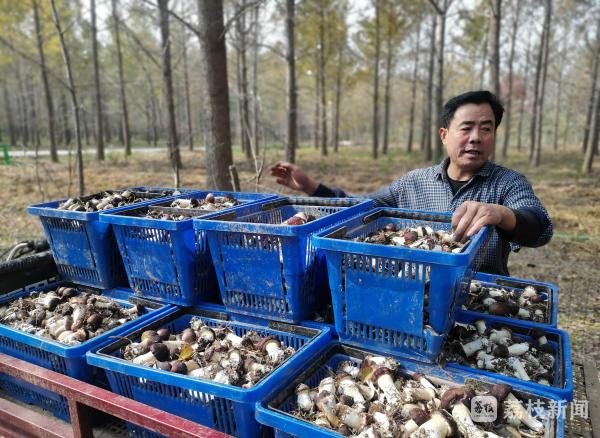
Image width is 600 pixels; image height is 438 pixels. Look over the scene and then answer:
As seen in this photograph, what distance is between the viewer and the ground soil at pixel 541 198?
4316 mm

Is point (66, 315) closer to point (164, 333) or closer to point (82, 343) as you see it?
point (82, 343)

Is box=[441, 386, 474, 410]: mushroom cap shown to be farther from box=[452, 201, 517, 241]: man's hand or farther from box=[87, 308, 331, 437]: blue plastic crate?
box=[452, 201, 517, 241]: man's hand

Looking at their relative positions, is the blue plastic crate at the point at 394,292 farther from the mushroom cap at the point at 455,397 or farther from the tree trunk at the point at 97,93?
the tree trunk at the point at 97,93

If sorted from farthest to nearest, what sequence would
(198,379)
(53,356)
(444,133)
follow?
(444,133)
(53,356)
(198,379)

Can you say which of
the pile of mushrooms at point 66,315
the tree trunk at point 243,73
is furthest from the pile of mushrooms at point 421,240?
the tree trunk at point 243,73

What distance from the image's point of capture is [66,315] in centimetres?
195

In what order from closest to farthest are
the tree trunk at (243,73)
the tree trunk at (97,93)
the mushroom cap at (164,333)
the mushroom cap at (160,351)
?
the mushroom cap at (160,351), the mushroom cap at (164,333), the tree trunk at (243,73), the tree trunk at (97,93)

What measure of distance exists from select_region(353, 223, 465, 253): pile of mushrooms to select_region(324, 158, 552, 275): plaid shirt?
46 cm

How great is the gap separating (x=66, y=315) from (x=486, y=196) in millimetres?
2283

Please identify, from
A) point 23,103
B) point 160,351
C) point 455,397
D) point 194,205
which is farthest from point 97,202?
point 23,103

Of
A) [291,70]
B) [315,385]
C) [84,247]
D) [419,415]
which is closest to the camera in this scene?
[419,415]

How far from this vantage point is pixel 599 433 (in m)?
1.58

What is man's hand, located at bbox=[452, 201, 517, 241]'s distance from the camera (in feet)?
5.11

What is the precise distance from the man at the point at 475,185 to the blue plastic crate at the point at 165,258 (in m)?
0.94
